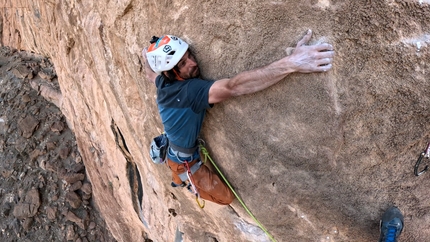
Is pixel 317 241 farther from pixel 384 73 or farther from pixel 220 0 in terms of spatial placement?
pixel 220 0

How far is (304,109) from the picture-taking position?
8.36ft

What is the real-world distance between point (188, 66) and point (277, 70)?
0.73 m

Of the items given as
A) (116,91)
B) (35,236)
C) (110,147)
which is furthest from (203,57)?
(35,236)

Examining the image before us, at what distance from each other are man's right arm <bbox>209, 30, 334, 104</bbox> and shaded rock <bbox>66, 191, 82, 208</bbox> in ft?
20.3

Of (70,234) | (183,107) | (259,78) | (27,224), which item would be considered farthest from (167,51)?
(27,224)

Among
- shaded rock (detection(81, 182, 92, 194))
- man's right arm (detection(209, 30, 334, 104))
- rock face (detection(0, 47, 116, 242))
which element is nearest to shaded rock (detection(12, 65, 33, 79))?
rock face (detection(0, 47, 116, 242))

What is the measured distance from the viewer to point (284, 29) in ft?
8.03

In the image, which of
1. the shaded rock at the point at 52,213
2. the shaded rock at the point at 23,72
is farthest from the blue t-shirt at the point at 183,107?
the shaded rock at the point at 23,72

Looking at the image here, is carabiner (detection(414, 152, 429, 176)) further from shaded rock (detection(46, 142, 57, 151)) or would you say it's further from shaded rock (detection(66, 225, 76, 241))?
shaded rock (detection(46, 142, 57, 151))

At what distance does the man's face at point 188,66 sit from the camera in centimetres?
280

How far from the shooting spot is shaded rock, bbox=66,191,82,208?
7.83 meters

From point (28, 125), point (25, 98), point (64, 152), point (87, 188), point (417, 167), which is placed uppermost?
point (417, 167)

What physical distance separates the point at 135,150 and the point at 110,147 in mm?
1347

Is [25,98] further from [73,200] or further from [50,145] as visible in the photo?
[73,200]
